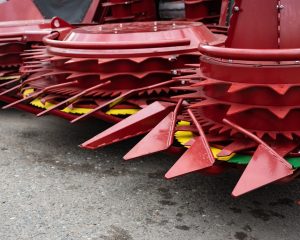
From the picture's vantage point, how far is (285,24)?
8.15ft

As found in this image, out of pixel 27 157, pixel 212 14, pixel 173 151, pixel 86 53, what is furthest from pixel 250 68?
pixel 212 14

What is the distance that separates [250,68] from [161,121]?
0.65 meters

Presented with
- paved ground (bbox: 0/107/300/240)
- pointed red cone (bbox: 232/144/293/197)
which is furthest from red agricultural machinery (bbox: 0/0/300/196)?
paved ground (bbox: 0/107/300/240)

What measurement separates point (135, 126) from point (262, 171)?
0.99 meters

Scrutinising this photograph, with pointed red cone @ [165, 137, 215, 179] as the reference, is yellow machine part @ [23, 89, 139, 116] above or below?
below

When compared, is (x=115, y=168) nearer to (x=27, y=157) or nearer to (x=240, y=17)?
(x=27, y=157)

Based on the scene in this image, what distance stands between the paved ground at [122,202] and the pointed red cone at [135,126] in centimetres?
38

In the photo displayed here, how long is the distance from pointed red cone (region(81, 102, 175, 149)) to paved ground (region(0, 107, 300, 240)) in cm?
38

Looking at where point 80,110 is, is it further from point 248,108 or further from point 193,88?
point 248,108

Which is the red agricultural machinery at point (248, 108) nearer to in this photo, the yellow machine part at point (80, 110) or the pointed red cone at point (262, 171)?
the pointed red cone at point (262, 171)

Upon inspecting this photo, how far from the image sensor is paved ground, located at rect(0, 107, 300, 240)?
2.43 metres

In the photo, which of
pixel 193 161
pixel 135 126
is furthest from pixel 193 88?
pixel 193 161

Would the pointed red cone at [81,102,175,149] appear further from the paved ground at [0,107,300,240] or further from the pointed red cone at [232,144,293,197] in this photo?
the pointed red cone at [232,144,293,197]

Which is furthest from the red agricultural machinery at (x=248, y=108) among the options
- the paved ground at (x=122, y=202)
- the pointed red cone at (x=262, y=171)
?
the paved ground at (x=122, y=202)
